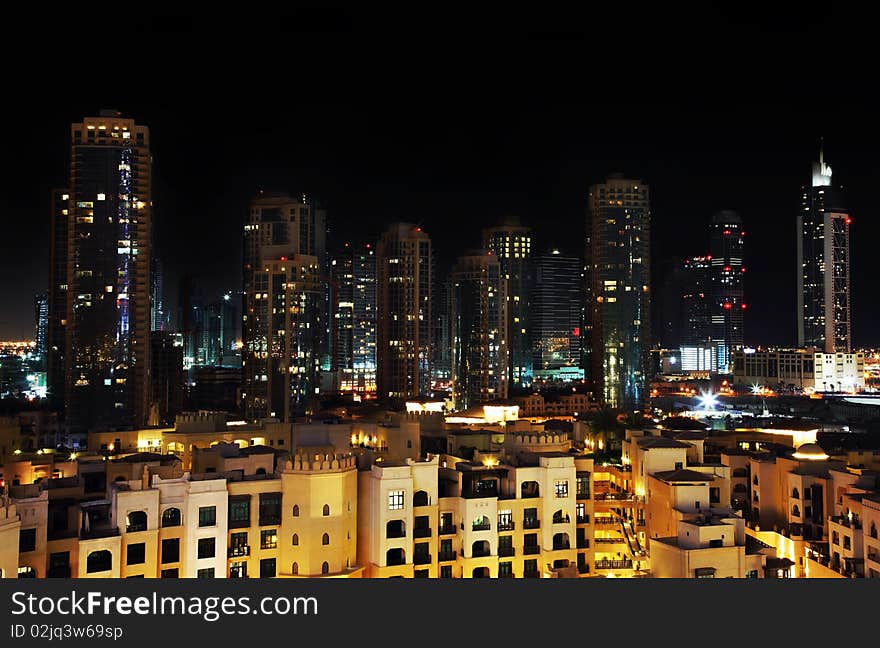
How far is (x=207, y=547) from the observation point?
10.7m

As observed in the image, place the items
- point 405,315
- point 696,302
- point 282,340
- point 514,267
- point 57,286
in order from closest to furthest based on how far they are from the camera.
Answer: point 282,340, point 57,286, point 405,315, point 514,267, point 696,302

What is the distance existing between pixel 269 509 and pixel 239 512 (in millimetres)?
386

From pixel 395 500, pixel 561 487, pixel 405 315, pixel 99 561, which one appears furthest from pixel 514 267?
pixel 99 561

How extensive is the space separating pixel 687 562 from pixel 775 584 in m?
5.98

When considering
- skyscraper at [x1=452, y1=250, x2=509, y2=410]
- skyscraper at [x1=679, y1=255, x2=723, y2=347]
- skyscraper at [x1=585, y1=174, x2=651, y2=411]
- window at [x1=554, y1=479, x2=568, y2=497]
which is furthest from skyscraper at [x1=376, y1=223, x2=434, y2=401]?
skyscraper at [x1=679, y1=255, x2=723, y2=347]

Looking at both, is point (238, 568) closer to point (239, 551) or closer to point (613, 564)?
point (239, 551)

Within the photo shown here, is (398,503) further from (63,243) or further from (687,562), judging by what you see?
(63,243)

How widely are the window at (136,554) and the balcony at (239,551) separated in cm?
108

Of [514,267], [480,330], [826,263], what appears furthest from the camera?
[826,263]

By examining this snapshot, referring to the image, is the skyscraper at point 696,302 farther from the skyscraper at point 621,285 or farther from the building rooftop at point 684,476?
the building rooftop at point 684,476

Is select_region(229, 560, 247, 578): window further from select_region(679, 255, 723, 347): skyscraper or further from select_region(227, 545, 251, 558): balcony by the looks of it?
select_region(679, 255, 723, 347): skyscraper

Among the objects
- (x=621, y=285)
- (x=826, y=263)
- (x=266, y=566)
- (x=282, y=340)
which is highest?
(x=826, y=263)

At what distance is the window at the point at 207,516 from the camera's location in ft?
35.1

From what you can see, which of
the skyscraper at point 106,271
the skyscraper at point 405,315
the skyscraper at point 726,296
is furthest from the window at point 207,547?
the skyscraper at point 726,296
